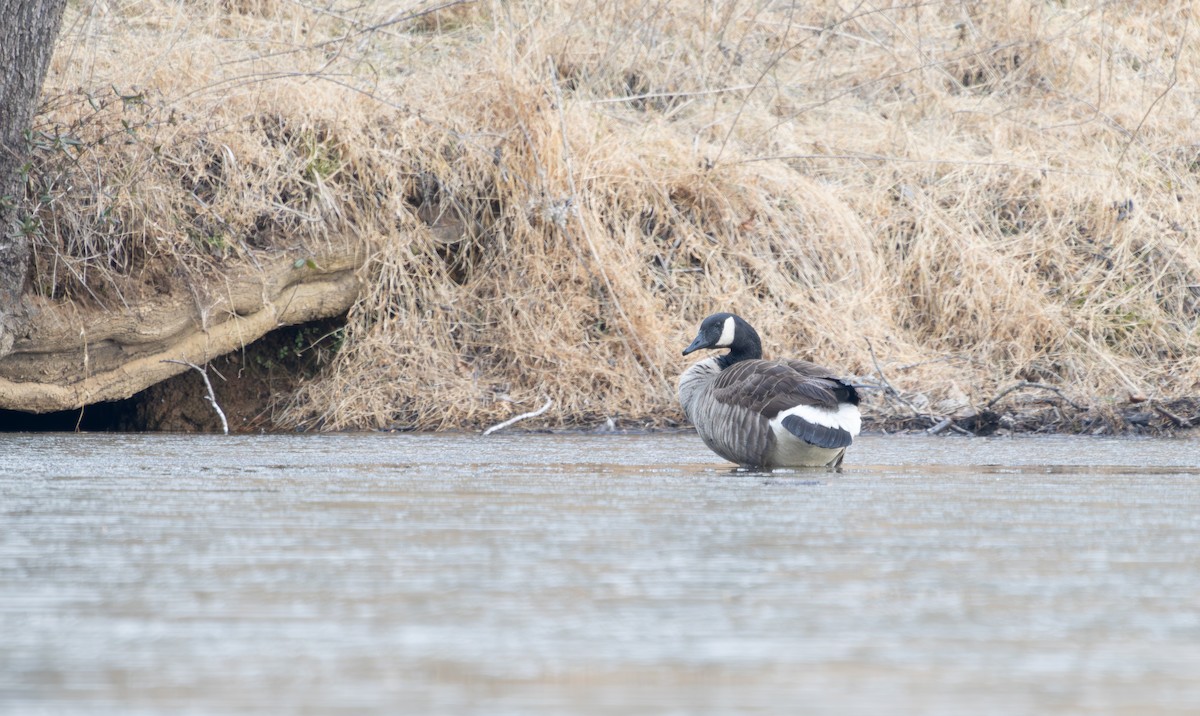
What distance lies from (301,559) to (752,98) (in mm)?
9061

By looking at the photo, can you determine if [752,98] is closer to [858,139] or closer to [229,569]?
[858,139]

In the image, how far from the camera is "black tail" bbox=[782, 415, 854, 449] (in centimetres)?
540

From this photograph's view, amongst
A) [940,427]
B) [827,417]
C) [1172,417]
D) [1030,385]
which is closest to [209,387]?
[827,417]

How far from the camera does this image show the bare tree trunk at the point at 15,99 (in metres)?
6.58

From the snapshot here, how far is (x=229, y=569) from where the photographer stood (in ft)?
9.50

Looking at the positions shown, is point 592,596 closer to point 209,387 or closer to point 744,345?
point 744,345

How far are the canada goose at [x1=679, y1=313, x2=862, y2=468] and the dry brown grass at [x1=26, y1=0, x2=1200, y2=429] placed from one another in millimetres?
2438

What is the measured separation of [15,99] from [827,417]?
4.05 m

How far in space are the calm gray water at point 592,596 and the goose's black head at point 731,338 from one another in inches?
82.5

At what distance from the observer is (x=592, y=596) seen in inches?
103

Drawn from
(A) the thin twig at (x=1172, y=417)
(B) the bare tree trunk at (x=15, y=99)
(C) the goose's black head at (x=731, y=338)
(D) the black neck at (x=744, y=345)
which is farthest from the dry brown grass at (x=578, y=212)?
(D) the black neck at (x=744, y=345)

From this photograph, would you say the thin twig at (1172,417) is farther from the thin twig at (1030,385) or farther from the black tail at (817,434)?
the black tail at (817,434)

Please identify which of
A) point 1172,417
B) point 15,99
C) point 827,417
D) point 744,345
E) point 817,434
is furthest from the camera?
point 1172,417

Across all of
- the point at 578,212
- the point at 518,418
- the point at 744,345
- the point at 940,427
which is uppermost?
the point at 578,212
